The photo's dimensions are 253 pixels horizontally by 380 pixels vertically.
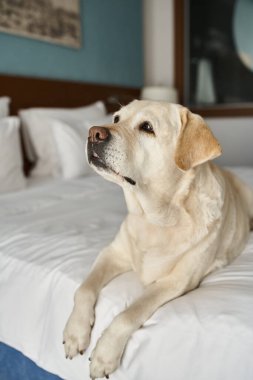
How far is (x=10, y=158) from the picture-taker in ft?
6.86

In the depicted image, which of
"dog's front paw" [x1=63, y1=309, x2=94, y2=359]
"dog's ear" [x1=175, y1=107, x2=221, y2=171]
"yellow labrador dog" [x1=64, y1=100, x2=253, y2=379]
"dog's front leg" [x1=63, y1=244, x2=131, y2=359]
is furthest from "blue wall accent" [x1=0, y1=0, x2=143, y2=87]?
"dog's front paw" [x1=63, y1=309, x2=94, y2=359]

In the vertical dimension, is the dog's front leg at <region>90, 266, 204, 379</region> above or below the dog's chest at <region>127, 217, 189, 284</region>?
below

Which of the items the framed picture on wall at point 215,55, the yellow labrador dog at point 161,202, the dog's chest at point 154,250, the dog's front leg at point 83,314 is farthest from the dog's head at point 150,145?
the framed picture on wall at point 215,55

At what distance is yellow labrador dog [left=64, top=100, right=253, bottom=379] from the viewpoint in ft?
3.46

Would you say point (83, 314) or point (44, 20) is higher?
point (44, 20)

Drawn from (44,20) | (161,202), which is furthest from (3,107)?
(161,202)

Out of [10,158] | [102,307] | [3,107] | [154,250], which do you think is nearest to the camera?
[102,307]

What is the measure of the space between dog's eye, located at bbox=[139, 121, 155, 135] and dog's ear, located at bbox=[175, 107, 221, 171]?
0.31 ft

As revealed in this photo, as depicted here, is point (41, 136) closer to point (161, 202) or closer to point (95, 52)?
point (95, 52)

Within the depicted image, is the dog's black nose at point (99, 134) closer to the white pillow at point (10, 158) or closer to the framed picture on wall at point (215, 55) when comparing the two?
the white pillow at point (10, 158)

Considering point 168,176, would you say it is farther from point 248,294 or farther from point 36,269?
point 36,269

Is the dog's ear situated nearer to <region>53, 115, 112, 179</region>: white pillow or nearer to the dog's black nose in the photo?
the dog's black nose

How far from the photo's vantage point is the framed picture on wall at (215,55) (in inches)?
154

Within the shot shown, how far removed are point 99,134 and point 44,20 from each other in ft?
7.11
